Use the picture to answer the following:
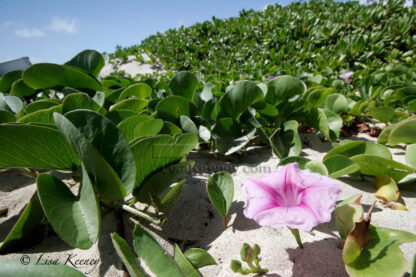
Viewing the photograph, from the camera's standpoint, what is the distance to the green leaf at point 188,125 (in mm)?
1224

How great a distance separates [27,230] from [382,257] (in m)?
0.97

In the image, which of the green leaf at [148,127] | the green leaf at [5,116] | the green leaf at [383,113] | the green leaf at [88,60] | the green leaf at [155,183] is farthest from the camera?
the green leaf at [88,60]

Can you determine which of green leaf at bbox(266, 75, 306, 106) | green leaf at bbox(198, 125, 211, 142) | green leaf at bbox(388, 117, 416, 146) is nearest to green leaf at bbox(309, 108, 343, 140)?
green leaf at bbox(266, 75, 306, 106)

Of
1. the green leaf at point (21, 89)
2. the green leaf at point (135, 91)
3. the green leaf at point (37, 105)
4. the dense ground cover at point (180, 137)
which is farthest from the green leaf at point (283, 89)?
the green leaf at point (21, 89)

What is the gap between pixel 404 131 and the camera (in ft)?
3.64

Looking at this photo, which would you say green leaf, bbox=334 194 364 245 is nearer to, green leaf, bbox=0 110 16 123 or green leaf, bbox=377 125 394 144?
green leaf, bbox=377 125 394 144

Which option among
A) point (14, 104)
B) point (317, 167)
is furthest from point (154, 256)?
point (14, 104)

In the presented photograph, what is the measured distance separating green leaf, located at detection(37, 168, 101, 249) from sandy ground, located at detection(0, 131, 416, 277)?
19 centimetres

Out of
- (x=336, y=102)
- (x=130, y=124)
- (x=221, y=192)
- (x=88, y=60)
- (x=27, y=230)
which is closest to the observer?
(x=27, y=230)

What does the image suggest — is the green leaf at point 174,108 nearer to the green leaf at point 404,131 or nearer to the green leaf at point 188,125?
the green leaf at point 188,125

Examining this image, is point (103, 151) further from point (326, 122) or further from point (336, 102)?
point (336, 102)

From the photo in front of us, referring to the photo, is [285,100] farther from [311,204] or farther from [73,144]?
[73,144]

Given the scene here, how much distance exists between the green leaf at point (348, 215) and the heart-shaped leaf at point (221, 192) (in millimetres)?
325

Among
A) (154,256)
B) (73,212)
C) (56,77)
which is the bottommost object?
(154,256)
